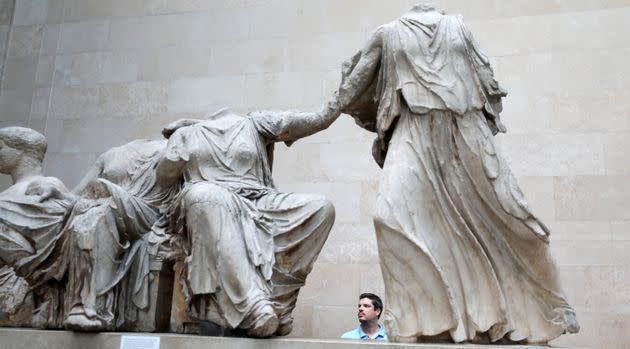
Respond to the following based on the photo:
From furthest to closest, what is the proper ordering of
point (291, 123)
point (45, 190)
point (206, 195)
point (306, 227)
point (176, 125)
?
point (45, 190), point (176, 125), point (291, 123), point (306, 227), point (206, 195)

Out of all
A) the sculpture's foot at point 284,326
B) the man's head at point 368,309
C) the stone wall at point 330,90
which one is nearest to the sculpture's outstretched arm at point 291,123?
the sculpture's foot at point 284,326

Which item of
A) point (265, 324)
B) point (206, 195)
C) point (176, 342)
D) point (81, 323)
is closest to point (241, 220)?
point (206, 195)

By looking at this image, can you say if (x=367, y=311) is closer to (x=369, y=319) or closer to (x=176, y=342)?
(x=369, y=319)

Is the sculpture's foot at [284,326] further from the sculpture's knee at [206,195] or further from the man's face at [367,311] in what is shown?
the man's face at [367,311]

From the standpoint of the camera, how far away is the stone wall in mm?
6457

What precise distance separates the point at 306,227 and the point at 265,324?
78cm

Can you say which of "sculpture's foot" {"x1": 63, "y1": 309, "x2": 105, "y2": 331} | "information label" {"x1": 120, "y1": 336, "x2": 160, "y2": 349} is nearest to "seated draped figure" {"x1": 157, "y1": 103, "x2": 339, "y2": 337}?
"information label" {"x1": 120, "y1": 336, "x2": 160, "y2": 349}

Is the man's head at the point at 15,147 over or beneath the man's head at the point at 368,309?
over

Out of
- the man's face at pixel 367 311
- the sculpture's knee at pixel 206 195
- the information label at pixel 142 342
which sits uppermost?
the sculpture's knee at pixel 206 195

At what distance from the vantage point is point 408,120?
432cm

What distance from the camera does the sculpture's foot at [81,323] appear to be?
14.6ft

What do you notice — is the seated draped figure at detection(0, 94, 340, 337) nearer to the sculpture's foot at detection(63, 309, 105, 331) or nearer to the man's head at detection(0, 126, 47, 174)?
the sculpture's foot at detection(63, 309, 105, 331)

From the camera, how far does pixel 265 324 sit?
409 cm

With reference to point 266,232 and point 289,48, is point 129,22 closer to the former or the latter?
point 289,48
